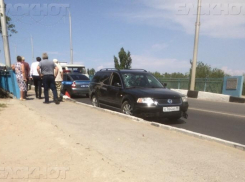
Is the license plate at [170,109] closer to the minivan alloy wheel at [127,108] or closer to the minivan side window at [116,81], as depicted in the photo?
the minivan alloy wheel at [127,108]

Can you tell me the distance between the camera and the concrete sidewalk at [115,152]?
2.82 metres

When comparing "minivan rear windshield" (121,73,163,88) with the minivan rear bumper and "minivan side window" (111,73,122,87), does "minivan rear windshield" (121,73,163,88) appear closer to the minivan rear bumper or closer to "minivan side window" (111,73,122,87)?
"minivan side window" (111,73,122,87)

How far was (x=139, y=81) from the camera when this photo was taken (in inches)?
283

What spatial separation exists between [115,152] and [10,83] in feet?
28.2

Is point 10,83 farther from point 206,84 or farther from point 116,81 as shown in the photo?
point 206,84

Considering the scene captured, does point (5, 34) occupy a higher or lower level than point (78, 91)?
higher

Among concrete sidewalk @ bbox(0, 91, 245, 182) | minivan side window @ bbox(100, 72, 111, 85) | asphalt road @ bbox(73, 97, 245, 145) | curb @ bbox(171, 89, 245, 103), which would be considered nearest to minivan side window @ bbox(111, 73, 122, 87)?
minivan side window @ bbox(100, 72, 111, 85)

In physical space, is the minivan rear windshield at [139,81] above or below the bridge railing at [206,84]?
above

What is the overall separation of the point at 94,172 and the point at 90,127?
89.7 inches

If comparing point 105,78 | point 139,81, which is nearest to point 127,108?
point 139,81

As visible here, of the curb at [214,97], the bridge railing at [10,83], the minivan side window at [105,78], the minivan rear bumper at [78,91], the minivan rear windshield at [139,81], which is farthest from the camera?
the curb at [214,97]

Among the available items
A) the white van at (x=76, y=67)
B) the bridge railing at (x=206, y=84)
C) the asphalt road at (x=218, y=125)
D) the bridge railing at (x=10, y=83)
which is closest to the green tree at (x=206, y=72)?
the bridge railing at (x=206, y=84)

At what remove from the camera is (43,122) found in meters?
5.22

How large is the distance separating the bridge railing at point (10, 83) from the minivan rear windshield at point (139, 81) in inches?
201
